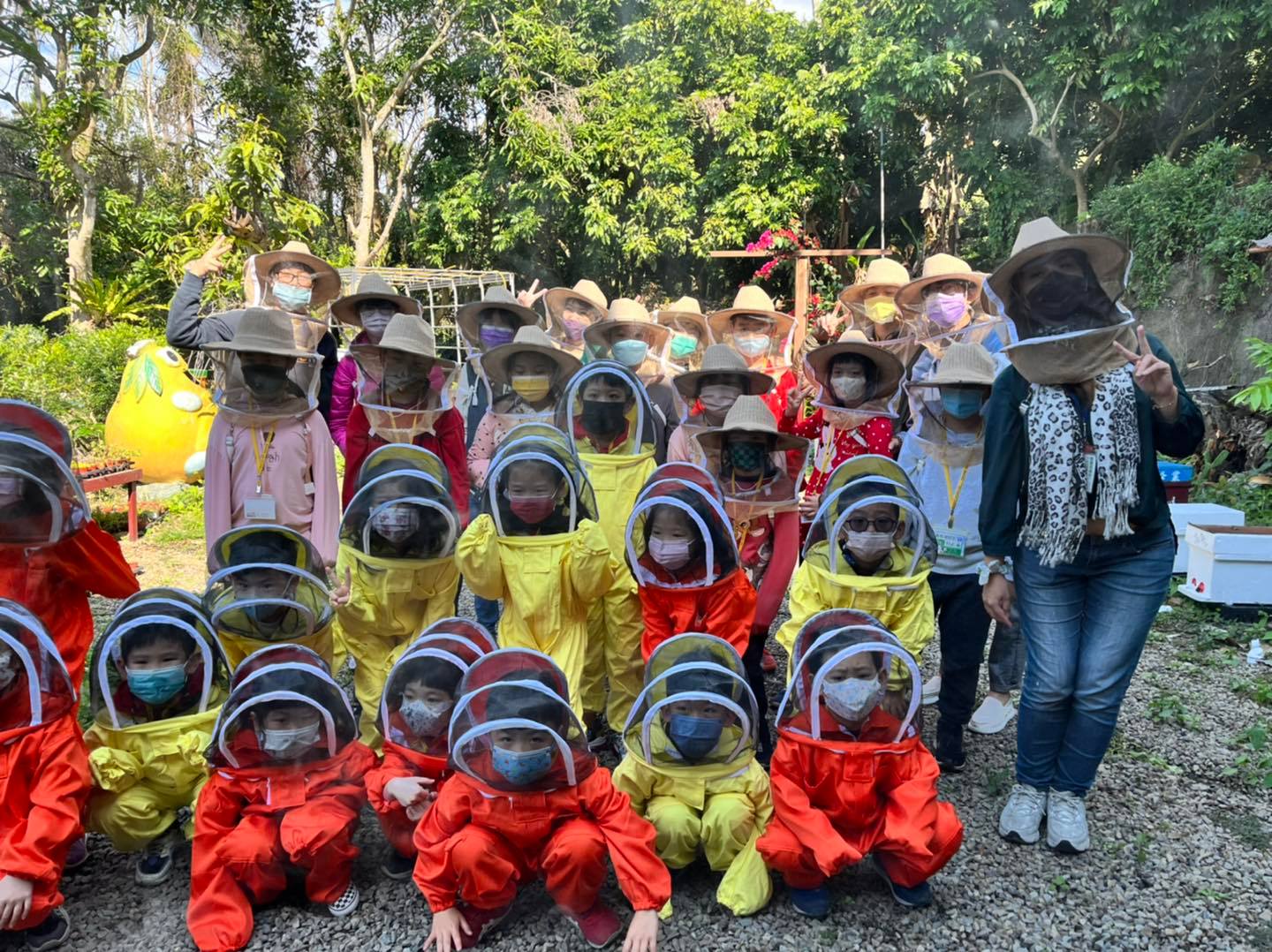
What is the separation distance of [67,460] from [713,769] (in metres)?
2.92

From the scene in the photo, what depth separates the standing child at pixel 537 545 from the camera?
3.73 m

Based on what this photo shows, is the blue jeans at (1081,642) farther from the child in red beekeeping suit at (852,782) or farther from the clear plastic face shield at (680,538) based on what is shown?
the clear plastic face shield at (680,538)

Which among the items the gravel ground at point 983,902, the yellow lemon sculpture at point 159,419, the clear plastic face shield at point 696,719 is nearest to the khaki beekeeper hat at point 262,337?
the gravel ground at point 983,902

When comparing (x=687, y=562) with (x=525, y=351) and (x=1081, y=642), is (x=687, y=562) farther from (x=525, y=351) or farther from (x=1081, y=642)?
(x=525, y=351)

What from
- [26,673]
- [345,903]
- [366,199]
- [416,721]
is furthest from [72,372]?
[345,903]

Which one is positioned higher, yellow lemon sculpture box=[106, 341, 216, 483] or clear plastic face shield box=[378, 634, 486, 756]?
yellow lemon sculpture box=[106, 341, 216, 483]

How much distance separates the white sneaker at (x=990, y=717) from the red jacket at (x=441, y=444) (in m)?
3.01

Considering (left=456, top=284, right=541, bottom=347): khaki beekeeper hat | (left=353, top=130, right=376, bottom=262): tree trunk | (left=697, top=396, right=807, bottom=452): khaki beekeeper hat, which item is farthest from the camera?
(left=353, top=130, right=376, bottom=262): tree trunk

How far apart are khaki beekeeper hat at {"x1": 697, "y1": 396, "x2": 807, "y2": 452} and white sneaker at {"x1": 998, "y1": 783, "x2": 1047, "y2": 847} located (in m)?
1.82

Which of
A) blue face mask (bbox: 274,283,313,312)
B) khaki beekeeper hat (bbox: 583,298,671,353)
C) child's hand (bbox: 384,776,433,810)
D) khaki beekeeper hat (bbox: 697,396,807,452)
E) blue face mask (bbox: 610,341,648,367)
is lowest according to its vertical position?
child's hand (bbox: 384,776,433,810)

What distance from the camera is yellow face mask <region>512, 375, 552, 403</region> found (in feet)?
16.1

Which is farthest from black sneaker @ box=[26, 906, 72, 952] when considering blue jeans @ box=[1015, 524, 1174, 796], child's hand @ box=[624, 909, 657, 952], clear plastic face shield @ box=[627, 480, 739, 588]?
blue jeans @ box=[1015, 524, 1174, 796]

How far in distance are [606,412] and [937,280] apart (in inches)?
97.7

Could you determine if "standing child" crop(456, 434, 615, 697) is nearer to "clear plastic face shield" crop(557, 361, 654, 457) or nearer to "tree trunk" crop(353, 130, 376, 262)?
"clear plastic face shield" crop(557, 361, 654, 457)
